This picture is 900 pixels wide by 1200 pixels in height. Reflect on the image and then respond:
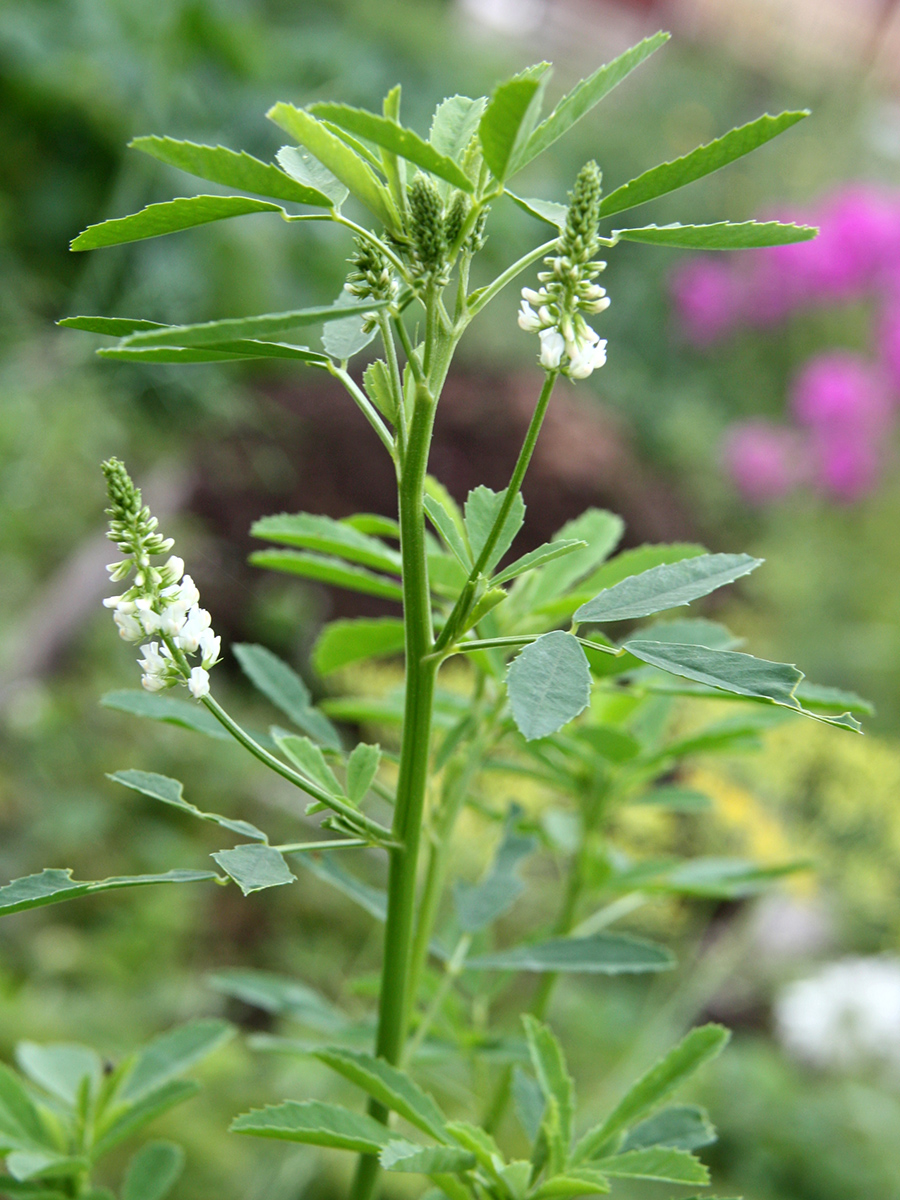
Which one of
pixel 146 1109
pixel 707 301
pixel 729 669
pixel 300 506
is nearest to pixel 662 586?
pixel 729 669

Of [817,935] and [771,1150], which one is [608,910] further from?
[817,935]

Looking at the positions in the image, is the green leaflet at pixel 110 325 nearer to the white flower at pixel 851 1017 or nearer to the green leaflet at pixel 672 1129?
the green leaflet at pixel 672 1129

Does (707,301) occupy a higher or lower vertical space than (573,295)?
higher

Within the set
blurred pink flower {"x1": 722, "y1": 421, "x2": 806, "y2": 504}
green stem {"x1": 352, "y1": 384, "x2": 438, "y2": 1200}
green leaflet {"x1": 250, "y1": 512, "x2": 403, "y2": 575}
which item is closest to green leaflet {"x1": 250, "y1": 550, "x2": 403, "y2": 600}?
green leaflet {"x1": 250, "y1": 512, "x2": 403, "y2": 575}

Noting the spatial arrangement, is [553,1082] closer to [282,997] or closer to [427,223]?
[282,997]

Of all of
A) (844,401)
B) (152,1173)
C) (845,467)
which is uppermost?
(844,401)
